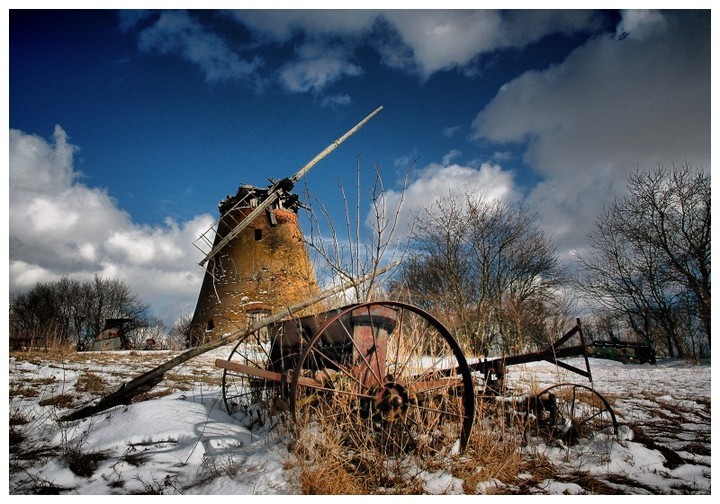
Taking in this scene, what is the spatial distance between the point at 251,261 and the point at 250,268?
0.29m

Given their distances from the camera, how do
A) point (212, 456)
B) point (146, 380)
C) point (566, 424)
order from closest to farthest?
point (212, 456) → point (566, 424) → point (146, 380)

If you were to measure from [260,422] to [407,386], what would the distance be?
1827 millimetres

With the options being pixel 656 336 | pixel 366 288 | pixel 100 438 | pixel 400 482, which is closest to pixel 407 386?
pixel 400 482

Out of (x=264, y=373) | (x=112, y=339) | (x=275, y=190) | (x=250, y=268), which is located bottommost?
(x=112, y=339)

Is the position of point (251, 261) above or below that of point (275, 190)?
below

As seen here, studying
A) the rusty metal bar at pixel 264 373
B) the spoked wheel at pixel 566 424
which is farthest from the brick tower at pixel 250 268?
the spoked wheel at pixel 566 424

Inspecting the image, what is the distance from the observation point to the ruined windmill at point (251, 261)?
44.4ft

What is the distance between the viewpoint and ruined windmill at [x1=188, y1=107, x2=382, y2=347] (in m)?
13.5

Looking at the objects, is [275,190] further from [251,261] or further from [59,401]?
[59,401]

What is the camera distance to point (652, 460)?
310cm

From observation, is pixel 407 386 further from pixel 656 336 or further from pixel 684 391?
pixel 656 336

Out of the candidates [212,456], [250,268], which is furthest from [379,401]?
[250,268]

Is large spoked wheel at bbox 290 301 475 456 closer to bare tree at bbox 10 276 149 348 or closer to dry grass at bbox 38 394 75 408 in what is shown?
dry grass at bbox 38 394 75 408

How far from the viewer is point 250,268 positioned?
46.7 feet
